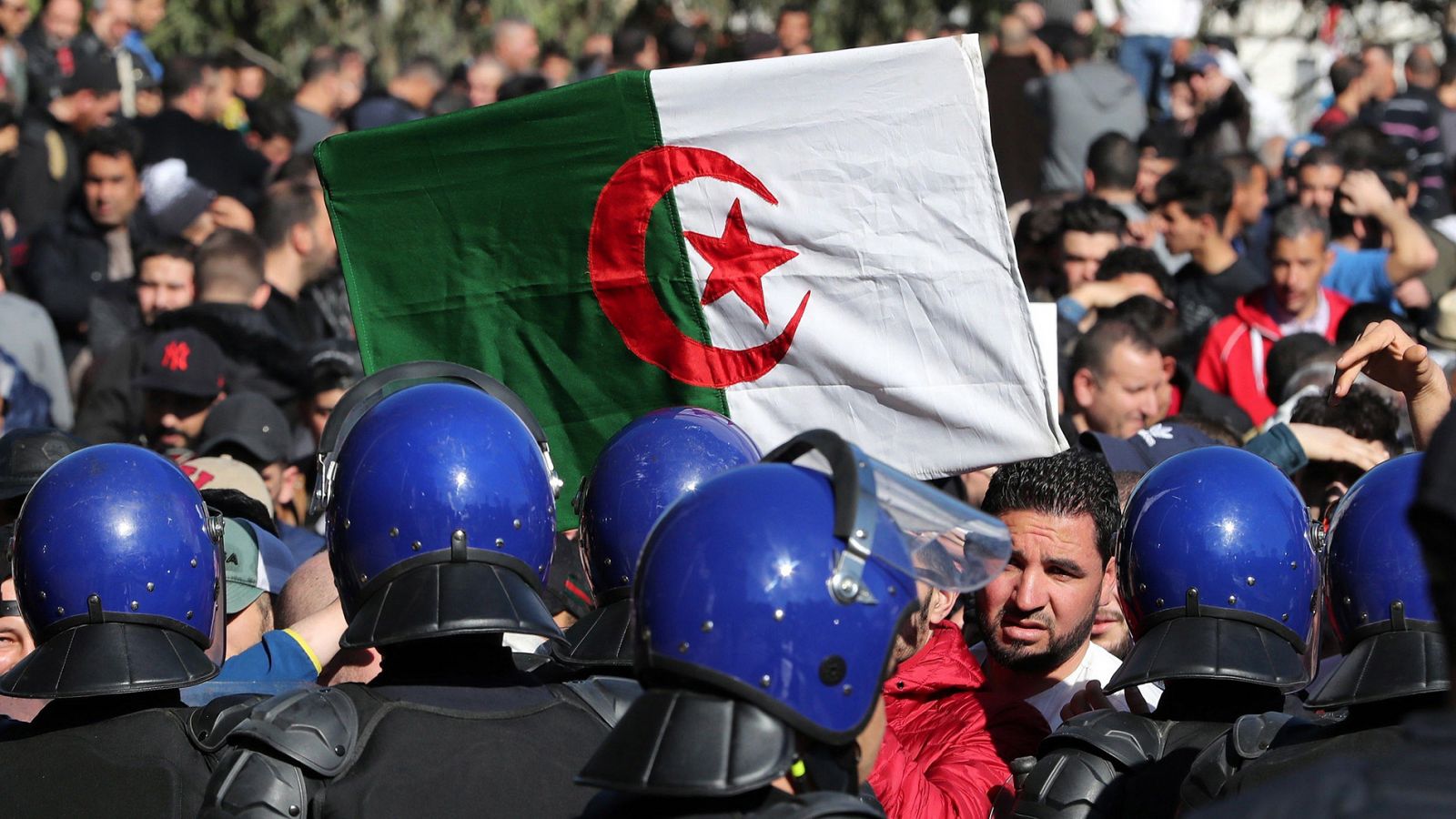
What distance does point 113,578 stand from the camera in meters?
3.66

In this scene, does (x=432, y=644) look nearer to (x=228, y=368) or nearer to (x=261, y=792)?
(x=261, y=792)

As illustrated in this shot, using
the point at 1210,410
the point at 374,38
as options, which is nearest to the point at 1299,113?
the point at 374,38

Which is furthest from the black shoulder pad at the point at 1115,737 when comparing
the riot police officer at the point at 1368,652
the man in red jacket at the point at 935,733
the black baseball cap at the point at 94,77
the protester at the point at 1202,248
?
the black baseball cap at the point at 94,77

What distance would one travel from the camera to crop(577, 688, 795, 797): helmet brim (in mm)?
2498

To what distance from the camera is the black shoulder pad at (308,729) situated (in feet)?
9.83

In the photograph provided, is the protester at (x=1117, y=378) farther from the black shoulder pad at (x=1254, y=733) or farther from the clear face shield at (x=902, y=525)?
the clear face shield at (x=902, y=525)

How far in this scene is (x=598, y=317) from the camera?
211 inches

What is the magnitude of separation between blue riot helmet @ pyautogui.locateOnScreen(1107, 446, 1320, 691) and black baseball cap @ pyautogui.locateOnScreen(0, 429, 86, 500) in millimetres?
3133

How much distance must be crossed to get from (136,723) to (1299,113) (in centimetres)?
1602

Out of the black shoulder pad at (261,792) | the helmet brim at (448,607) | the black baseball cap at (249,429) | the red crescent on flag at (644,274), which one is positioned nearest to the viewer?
the black shoulder pad at (261,792)

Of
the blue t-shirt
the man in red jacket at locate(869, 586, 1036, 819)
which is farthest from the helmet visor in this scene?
the blue t-shirt

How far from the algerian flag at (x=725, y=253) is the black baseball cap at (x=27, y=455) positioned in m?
0.94

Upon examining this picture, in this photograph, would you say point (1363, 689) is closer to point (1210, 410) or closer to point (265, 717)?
point (265, 717)

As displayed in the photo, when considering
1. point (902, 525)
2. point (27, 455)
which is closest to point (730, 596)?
point (902, 525)
